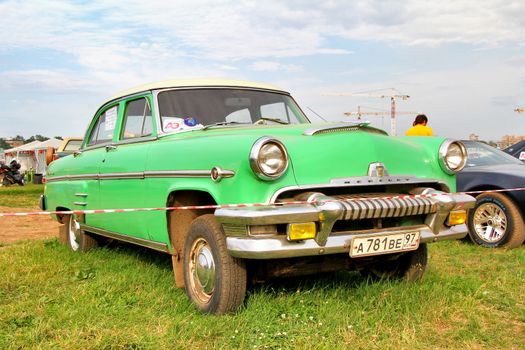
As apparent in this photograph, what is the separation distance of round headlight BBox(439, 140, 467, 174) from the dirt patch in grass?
568cm

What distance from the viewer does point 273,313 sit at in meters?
3.37

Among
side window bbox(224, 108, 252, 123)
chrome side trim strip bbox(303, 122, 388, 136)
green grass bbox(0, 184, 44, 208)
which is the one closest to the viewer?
chrome side trim strip bbox(303, 122, 388, 136)

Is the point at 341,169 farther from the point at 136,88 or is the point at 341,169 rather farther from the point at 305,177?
the point at 136,88

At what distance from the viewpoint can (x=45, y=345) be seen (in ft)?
9.84

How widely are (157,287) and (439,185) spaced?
225 cm

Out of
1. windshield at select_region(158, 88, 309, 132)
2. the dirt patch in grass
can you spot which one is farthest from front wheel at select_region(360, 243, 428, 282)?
the dirt patch in grass

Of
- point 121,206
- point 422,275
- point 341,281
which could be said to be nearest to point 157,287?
point 121,206

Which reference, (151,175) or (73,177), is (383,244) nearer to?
(151,175)

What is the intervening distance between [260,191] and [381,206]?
734mm

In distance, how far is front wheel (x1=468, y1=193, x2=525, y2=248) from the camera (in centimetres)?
592

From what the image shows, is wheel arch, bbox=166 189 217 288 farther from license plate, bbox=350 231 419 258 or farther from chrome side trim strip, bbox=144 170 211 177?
license plate, bbox=350 231 419 258

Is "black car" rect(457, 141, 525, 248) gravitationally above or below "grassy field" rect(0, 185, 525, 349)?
above

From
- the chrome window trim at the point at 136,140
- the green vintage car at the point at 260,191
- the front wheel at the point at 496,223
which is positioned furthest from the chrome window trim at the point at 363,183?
the front wheel at the point at 496,223

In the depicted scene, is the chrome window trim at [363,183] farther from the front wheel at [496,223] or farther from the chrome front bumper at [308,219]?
the front wheel at [496,223]
